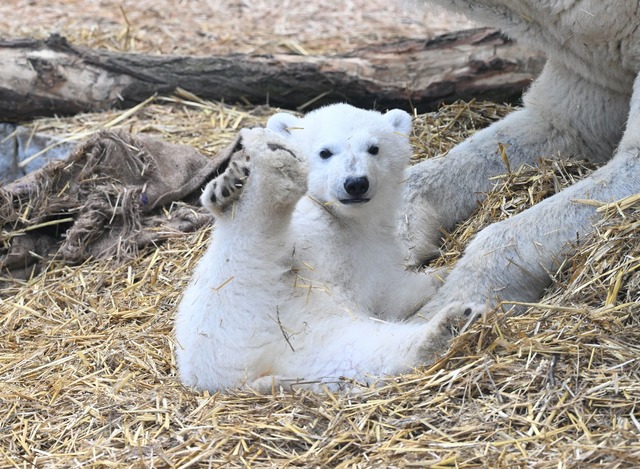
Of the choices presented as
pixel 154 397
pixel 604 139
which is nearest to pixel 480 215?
pixel 604 139

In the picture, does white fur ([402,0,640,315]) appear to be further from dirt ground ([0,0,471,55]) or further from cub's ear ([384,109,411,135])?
dirt ground ([0,0,471,55])

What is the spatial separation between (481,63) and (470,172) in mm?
1583

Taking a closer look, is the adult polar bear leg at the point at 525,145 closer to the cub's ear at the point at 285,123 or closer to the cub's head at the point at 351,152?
the cub's head at the point at 351,152

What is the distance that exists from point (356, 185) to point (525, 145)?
1.43 m

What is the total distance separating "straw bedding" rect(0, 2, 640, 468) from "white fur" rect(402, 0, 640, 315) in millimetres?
128

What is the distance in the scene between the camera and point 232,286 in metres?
3.37

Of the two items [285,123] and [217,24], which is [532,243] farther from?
[217,24]

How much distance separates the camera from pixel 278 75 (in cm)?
632

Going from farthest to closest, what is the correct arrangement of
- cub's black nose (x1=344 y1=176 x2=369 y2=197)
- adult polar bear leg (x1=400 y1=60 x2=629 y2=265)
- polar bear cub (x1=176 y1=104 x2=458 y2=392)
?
adult polar bear leg (x1=400 y1=60 x2=629 y2=265) → cub's black nose (x1=344 y1=176 x2=369 y2=197) → polar bear cub (x1=176 y1=104 x2=458 y2=392)

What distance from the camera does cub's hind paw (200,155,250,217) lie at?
3.33 meters

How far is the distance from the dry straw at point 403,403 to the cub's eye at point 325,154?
37.9 inches

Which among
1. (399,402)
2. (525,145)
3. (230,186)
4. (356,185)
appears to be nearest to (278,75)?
(525,145)

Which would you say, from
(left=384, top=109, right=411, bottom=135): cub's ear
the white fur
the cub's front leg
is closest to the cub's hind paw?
the cub's front leg

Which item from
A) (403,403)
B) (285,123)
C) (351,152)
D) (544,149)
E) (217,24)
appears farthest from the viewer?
(217,24)
